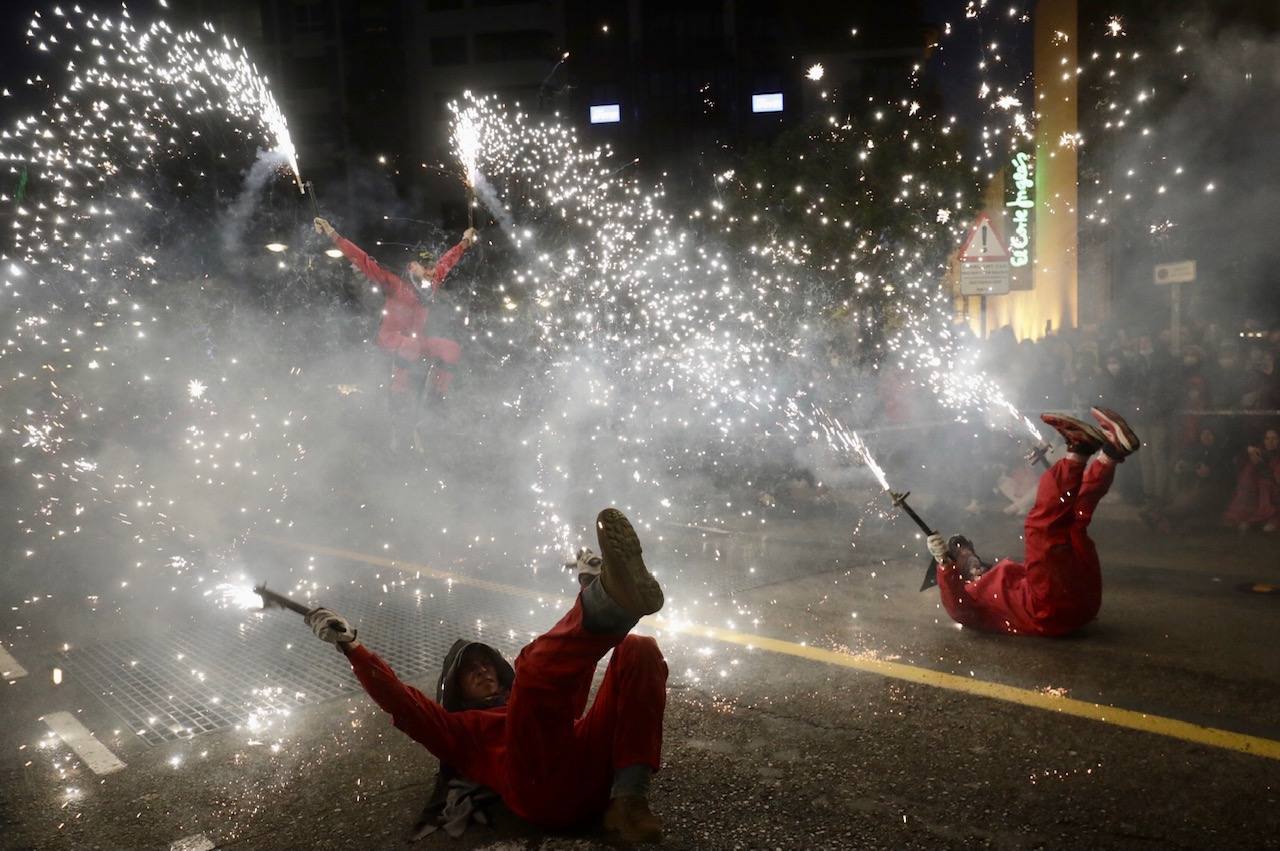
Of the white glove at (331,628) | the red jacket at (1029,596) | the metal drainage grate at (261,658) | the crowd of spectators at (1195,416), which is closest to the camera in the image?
the white glove at (331,628)

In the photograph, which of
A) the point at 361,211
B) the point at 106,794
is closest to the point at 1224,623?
the point at 106,794

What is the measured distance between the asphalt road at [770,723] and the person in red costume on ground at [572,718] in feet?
0.60

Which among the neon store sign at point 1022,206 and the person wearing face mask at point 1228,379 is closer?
the person wearing face mask at point 1228,379

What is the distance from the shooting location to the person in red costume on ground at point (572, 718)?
262 centimetres

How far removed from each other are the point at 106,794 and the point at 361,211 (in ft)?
115

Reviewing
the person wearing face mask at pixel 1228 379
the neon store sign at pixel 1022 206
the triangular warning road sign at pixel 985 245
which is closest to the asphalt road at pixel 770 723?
the person wearing face mask at pixel 1228 379

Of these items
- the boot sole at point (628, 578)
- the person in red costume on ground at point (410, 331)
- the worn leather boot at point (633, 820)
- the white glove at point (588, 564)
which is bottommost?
the worn leather boot at point (633, 820)

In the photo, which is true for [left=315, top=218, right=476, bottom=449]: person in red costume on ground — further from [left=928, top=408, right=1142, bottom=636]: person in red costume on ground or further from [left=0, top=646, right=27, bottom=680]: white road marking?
[left=928, top=408, right=1142, bottom=636]: person in red costume on ground

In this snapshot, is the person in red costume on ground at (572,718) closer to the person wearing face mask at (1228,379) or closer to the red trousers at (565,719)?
the red trousers at (565,719)

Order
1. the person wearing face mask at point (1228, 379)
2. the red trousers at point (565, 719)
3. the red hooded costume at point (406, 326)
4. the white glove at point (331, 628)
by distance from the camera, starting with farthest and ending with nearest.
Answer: the person wearing face mask at point (1228, 379), the red hooded costume at point (406, 326), the white glove at point (331, 628), the red trousers at point (565, 719)

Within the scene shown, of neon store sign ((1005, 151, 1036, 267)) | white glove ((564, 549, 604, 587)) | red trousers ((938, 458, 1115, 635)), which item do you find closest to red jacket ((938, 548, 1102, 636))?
red trousers ((938, 458, 1115, 635))

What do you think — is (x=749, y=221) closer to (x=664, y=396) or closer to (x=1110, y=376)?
(x=664, y=396)

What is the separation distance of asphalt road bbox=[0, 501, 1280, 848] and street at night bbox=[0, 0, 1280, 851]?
1.1 inches

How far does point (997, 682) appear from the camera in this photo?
14.2 feet
